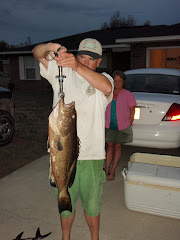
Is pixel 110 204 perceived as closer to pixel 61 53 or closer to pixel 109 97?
pixel 109 97

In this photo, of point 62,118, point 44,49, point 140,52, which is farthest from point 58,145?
point 140,52

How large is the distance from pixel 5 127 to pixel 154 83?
3.72 metres

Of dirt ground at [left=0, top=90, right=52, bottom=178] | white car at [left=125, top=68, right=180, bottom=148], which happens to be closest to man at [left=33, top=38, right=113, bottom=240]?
white car at [left=125, top=68, right=180, bottom=148]

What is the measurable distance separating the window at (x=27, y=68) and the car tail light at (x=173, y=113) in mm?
→ 17694

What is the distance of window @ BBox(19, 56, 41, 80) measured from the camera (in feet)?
68.5

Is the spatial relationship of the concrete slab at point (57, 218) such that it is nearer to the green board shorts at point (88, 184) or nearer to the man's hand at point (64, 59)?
the green board shorts at point (88, 184)

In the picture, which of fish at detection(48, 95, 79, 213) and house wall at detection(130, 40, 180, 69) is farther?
house wall at detection(130, 40, 180, 69)

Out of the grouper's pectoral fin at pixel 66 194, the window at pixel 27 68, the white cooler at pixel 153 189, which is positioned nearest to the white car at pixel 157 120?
the white cooler at pixel 153 189

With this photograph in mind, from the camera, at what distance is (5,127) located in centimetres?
635

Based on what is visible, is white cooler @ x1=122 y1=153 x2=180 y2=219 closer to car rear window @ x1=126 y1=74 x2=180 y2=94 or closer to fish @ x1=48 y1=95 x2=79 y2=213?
fish @ x1=48 y1=95 x2=79 y2=213

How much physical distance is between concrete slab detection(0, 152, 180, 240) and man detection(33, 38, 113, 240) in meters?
0.57

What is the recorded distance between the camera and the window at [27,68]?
2088cm

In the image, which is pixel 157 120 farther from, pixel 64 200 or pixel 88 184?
pixel 64 200

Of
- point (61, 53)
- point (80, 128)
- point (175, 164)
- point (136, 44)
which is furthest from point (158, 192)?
point (136, 44)
